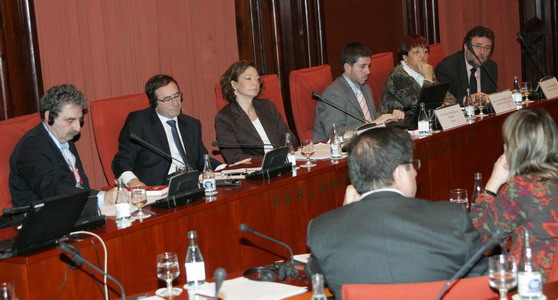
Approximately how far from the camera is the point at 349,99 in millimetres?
5148

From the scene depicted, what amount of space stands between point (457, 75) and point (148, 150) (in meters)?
2.93

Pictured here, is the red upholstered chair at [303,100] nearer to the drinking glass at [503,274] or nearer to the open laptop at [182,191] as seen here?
the open laptop at [182,191]

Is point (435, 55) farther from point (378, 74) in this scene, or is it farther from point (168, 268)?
point (168, 268)

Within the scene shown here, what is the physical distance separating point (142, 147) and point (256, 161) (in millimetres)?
642

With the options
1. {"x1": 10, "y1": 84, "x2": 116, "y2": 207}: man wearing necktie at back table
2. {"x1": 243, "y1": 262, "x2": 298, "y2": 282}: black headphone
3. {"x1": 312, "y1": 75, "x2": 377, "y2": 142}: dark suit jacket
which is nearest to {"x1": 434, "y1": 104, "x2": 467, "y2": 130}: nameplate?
{"x1": 312, "y1": 75, "x2": 377, "y2": 142}: dark suit jacket

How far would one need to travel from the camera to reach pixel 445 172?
4.58 m

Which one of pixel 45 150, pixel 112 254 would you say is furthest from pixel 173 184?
pixel 45 150

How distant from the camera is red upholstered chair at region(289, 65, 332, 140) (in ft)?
17.0

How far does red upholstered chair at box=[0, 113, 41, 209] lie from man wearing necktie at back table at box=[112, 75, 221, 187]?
55cm

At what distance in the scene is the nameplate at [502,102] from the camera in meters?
5.15

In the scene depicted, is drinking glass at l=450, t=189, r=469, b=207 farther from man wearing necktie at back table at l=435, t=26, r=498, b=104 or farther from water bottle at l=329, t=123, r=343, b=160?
man wearing necktie at back table at l=435, t=26, r=498, b=104

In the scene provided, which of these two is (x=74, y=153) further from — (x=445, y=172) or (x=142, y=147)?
(x=445, y=172)

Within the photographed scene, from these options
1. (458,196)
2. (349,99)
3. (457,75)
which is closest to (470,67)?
(457,75)

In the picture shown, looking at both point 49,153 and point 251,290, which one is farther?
point 49,153
